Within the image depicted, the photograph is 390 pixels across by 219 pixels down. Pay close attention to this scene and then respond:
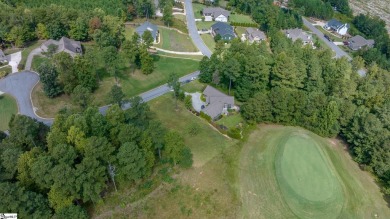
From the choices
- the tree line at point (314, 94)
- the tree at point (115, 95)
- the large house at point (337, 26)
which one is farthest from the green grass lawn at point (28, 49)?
the large house at point (337, 26)

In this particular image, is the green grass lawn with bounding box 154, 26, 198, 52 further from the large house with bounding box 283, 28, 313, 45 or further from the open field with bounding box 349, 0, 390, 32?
the open field with bounding box 349, 0, 390, 32

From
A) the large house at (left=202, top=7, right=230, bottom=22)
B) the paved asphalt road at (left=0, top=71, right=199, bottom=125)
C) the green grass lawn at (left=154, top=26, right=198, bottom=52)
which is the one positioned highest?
the large house at (left=202, top=7, right=230, bottom=22)

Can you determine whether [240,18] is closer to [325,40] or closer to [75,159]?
[325,40]

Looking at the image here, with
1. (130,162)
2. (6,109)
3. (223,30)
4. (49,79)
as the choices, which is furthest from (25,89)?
(223,30)

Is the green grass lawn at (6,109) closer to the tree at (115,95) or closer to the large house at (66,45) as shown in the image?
the large house at (66,45)

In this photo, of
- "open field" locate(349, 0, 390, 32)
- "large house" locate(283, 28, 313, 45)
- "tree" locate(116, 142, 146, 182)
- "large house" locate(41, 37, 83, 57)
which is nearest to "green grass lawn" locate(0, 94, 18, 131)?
"large house" locate(41, 37, 83, 57)

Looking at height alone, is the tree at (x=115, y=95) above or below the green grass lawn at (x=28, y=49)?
above
